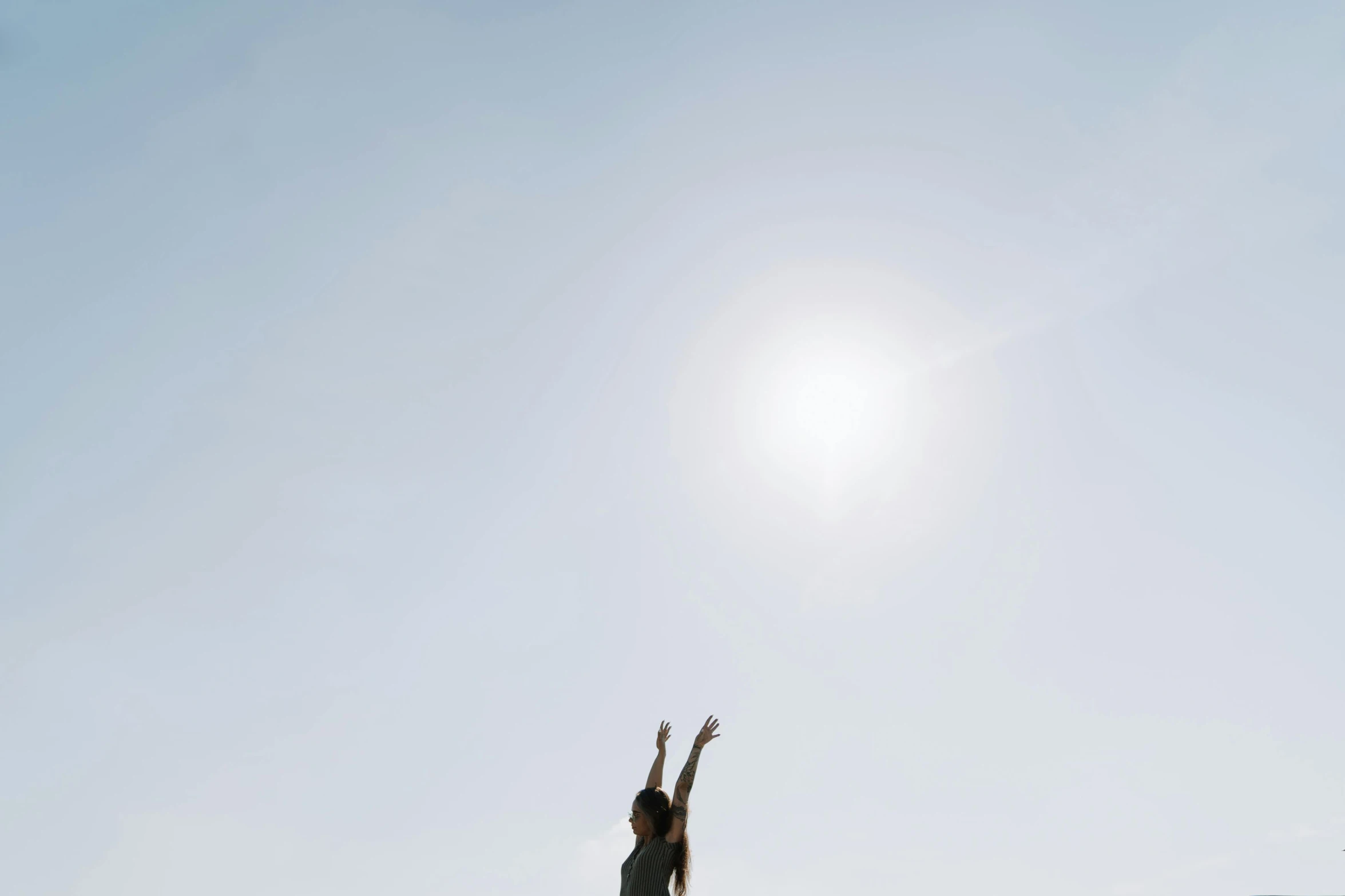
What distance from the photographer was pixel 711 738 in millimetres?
A: 11883

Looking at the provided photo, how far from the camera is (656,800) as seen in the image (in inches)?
447

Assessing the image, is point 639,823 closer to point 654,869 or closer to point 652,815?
point 652,815

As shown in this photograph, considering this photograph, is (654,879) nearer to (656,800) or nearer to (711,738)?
(656,800)

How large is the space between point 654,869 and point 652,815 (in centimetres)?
54

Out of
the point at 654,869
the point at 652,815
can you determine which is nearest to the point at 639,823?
the point at 652,815

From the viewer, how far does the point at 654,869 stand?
11250 mm

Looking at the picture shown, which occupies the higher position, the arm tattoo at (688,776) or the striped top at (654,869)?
the arm tattoo at (688,776)

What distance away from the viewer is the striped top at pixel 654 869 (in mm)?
11250

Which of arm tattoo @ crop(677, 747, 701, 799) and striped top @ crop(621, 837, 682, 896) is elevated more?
arm tattoo @ crop(677, 747, 701, 799)

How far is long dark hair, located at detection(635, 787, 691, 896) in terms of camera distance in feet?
37.0

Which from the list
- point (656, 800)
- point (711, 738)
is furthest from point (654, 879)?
point (711, 738)

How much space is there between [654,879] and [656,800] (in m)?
0.78

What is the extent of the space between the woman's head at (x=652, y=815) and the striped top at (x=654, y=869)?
102 millimetres

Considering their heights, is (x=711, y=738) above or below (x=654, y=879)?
above
